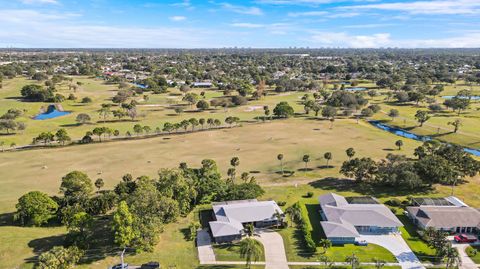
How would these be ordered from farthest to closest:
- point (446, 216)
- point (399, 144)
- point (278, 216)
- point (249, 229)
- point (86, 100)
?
point (86, 100)
point (399, 144)
point (446, 216)
point (278, 216)
point (249, 229)

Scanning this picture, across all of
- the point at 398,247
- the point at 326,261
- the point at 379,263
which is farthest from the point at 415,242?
the point at 326,261

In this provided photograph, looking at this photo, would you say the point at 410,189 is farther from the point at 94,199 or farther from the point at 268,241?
the point at 94,199

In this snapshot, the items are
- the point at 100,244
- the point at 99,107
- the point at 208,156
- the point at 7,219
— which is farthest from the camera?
the point at 99,107

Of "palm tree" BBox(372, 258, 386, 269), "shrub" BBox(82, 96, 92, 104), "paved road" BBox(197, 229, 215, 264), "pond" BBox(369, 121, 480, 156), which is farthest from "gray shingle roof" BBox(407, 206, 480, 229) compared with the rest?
"shrub" BBox(82, 96, 92, 104)

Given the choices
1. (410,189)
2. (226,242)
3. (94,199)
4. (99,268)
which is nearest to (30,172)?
(94,199)

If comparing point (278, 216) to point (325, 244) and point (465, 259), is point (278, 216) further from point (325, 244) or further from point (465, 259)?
point (465, 259)

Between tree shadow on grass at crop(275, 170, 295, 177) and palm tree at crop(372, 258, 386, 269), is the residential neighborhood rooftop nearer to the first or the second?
palm tree at crop(372, 258, 386, 269)

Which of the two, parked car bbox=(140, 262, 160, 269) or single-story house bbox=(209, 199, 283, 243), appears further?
single-story house bbox=(209, 199, 283, 243)
